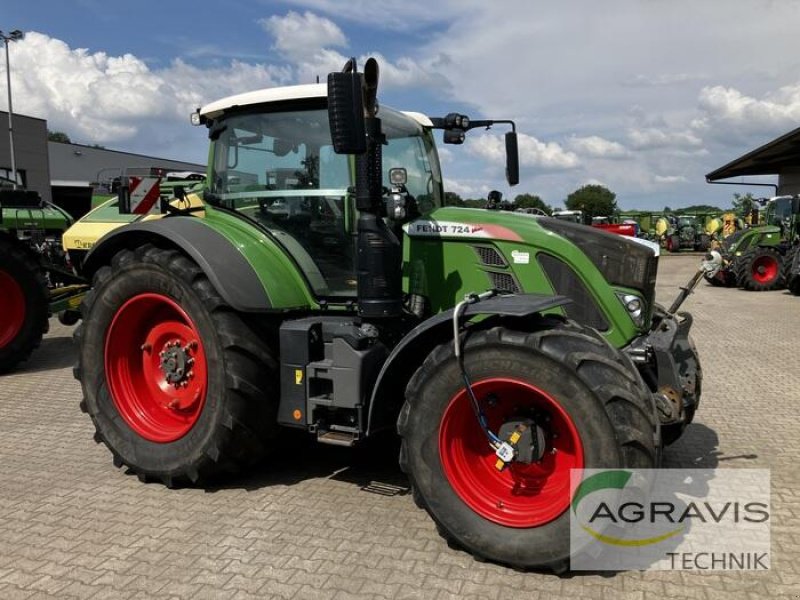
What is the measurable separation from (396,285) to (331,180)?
2.61 feet

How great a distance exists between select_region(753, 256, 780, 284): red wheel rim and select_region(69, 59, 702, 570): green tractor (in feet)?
48.9

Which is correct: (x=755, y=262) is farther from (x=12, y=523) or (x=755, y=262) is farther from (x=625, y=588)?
(x=12, y=523)

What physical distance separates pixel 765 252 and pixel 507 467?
55.1 ft

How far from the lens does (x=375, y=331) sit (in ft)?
12.7

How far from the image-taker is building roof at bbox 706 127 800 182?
28516 mm

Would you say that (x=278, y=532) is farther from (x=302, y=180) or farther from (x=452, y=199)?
(x=452, y=199)

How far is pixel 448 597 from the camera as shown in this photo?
2.93 m

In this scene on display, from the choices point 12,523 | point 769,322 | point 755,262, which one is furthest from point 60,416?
point 755,262

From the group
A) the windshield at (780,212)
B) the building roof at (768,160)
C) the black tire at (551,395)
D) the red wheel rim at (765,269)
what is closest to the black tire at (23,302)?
the black tire at (551,395)

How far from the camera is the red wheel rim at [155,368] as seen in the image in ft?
14.1

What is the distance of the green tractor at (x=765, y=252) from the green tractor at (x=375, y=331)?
14.7 meters

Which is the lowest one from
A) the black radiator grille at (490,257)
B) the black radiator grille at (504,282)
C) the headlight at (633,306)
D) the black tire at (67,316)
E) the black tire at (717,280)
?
the black tire at (717,280)

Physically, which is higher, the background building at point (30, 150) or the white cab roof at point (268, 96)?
the background building at point (30, 150)

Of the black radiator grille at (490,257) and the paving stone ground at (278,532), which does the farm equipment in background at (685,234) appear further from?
the black radiator grille at (490,257)
